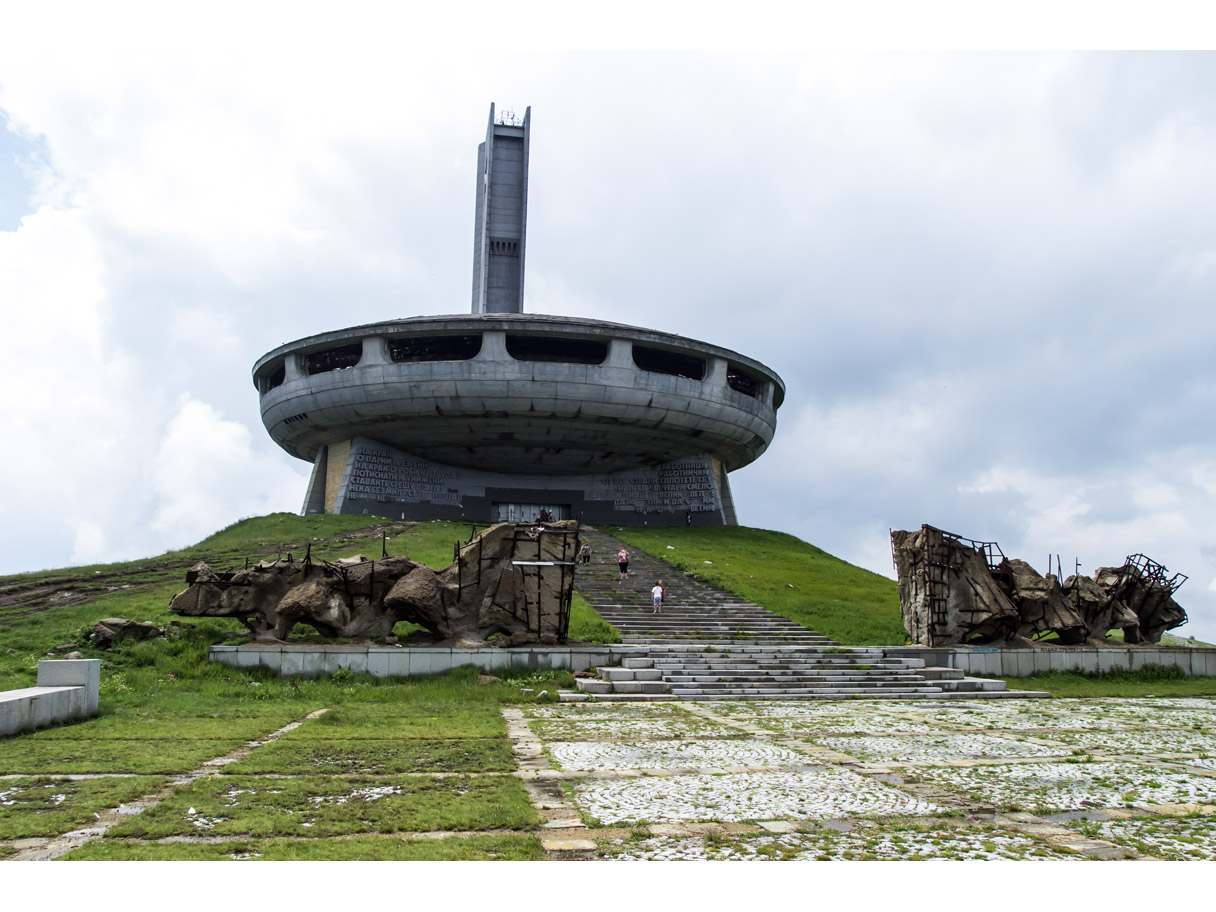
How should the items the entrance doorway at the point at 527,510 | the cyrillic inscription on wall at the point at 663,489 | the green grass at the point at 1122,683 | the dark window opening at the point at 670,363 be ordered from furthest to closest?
the entrance doorway at the point at 527,510, the cyrillic inscription on wall at the point at 663,489, the dark window opening at the point at 670,363, the green grass at the point at 1122,683

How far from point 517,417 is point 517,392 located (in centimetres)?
143

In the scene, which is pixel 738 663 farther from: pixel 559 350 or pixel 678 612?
pixel 559 350

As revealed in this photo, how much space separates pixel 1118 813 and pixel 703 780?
9.69ft

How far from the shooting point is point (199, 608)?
16.2 m

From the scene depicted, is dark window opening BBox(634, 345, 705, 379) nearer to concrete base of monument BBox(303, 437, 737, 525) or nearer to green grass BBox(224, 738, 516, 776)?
concrete base of monument BBox(303, 437, 737, 525)

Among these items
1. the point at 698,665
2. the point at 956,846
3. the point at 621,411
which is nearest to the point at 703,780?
the point at 956,846

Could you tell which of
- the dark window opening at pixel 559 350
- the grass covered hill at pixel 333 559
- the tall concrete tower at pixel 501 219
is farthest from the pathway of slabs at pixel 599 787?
the tall concrete tower at pixel 501 219

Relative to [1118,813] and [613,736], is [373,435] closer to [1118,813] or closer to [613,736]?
[613,736]

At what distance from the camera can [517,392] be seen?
124 ft

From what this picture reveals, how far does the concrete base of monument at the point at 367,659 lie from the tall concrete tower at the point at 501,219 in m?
39.5

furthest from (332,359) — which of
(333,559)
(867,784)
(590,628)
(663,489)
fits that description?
(867,784)

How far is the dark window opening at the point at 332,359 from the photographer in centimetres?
4172

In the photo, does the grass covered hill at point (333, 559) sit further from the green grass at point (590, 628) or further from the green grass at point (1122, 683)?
the green grass at point (1122, 683)

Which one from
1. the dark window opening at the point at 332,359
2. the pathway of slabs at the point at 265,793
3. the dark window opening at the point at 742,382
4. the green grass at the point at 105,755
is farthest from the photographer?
the dark window opening at the point at 742,382
